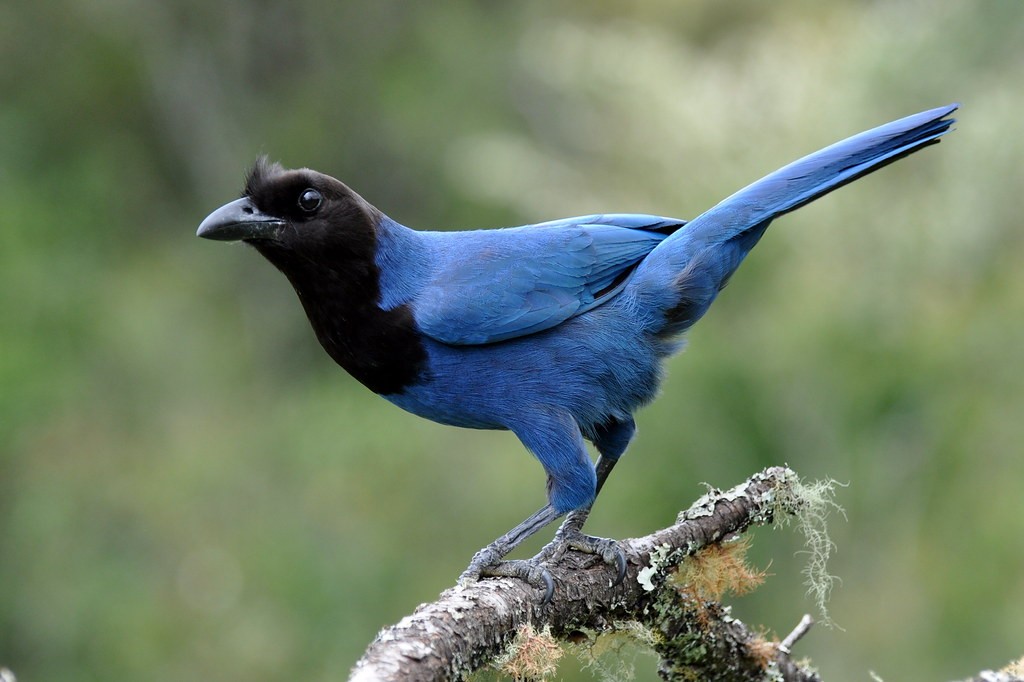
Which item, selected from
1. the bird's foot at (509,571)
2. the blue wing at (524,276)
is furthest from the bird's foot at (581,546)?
the blue wing at (524,276)

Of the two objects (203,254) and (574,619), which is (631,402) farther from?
(203,254)

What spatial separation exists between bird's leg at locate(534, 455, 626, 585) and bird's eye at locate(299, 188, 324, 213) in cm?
150

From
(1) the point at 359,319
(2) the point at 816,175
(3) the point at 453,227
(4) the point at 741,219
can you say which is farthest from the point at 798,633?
(3) the point at 453,227

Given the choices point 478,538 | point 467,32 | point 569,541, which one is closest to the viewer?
point 569,541

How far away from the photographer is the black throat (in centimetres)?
466

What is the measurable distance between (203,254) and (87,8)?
349cm

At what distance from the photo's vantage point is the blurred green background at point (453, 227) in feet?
27.3

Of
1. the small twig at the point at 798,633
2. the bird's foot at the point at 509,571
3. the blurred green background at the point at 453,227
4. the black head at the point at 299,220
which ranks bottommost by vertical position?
the bird's foot at the point at 509,571

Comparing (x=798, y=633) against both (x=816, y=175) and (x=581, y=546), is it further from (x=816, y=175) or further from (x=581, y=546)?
(x=816, y=175)

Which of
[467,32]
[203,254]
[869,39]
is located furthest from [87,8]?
[869,39]

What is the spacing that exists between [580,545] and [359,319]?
1.16 meters

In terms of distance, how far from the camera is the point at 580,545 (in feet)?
14.5

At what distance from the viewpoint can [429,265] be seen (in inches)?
195

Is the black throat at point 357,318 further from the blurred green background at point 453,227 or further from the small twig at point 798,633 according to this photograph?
the blurred green background at point 453,227
